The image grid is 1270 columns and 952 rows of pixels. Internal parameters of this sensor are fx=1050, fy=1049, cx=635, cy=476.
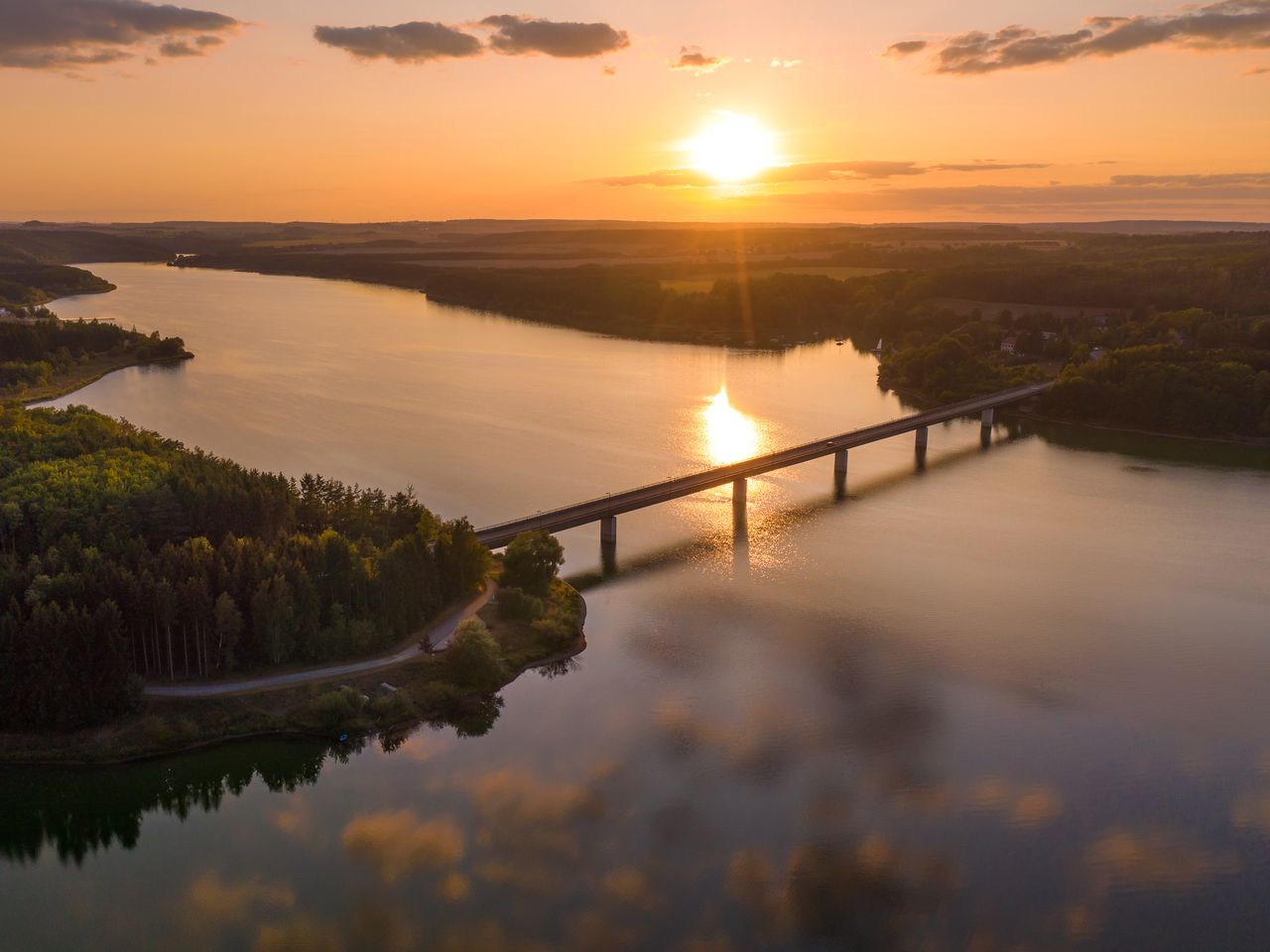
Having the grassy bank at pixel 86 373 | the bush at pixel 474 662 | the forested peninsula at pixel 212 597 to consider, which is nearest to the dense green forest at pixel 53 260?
the grassy bank at pixel 86 373

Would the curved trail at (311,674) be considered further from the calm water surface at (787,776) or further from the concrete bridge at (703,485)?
the concrete bridge at (703,485)

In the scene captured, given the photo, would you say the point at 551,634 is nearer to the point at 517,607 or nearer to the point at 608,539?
the point at 517,607

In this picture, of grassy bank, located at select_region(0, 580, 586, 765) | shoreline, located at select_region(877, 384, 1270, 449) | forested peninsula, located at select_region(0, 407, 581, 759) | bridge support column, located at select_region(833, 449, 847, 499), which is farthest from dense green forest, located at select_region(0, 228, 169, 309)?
grassy bank, located at select_region(0, 580, 586, 765)

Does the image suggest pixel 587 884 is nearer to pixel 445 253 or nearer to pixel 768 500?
pixel 768 500

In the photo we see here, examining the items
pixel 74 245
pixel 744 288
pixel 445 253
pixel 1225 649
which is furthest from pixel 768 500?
pixel 74 245

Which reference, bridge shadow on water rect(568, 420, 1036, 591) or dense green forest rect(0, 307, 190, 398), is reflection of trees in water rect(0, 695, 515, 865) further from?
dense green forest rect(0, 307, 190, 398)

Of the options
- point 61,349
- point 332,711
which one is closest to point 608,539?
point 332,711
